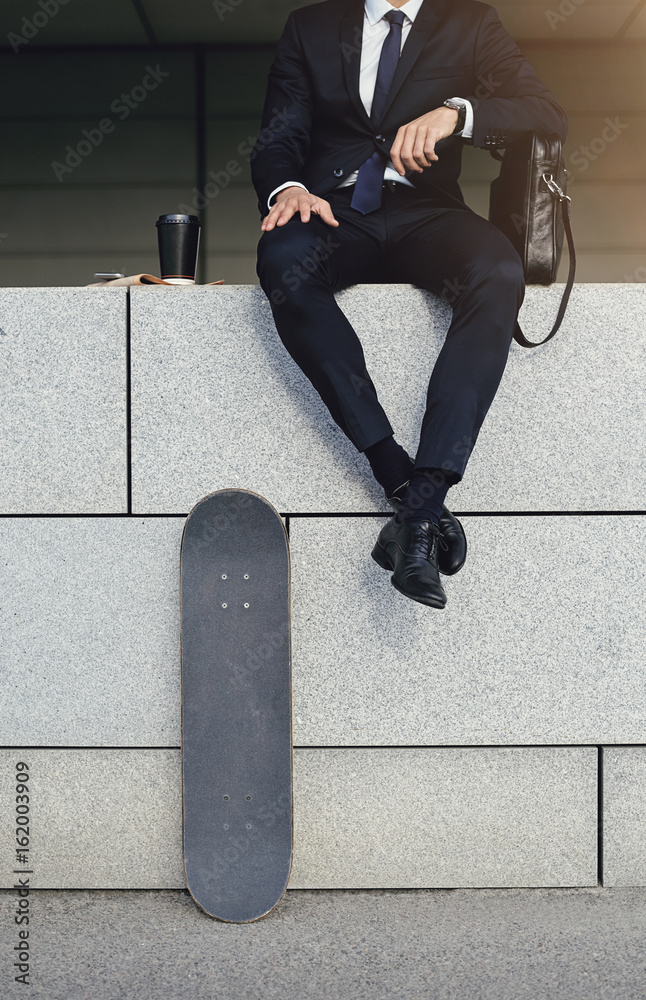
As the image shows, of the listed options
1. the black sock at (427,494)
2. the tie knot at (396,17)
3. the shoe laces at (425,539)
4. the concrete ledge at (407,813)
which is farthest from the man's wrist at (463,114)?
the concrete ledge at (407,813)

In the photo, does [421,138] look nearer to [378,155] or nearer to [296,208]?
[378,155]

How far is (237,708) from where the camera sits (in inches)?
62.4

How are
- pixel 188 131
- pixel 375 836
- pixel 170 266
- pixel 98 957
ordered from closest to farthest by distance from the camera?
pixel 98 957 < pixel 375 836 < pixel 170 266 < pixel 188 131

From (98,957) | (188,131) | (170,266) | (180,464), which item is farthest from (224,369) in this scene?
(188,131)

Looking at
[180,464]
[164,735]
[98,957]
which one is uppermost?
[180,464]

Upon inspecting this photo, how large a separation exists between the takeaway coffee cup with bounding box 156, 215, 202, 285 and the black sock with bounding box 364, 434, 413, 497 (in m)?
0.69

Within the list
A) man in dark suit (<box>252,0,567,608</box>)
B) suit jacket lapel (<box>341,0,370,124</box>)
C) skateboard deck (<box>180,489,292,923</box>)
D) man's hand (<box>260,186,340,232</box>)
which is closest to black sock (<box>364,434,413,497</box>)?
man in dark suit (<box>252,0,567,608</box>)

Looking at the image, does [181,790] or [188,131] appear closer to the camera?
[181,790]

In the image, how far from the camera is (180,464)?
1.69m

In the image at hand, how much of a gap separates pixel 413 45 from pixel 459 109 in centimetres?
25

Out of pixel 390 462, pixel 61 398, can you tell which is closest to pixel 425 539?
pixel 390 462

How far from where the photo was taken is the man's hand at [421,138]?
158 cm

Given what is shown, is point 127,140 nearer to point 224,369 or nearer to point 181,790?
point 224,369

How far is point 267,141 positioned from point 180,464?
799mm
